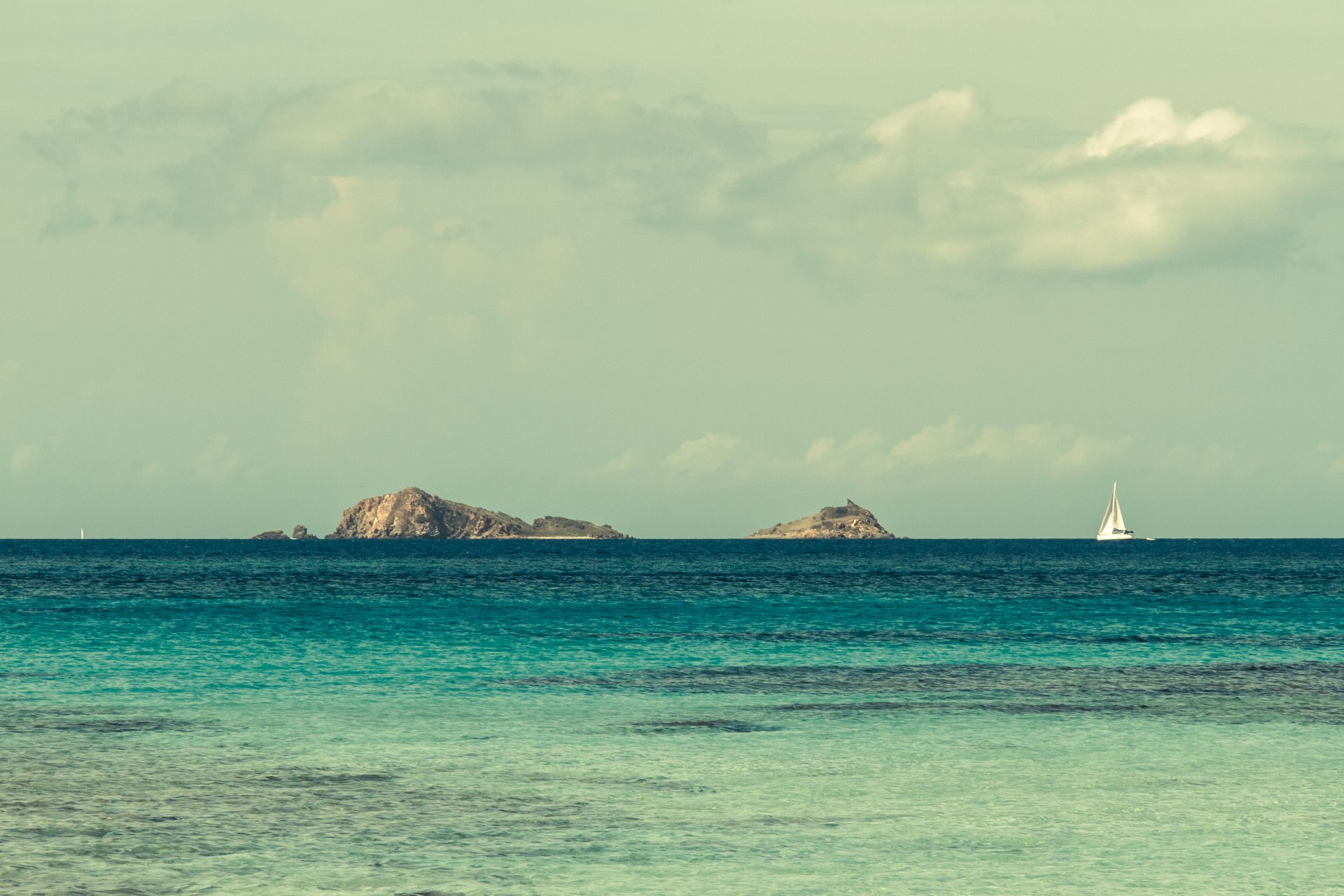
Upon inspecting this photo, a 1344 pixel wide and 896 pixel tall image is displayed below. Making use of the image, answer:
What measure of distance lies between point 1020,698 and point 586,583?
8605cm

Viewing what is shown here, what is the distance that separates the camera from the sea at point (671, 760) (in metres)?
17.3

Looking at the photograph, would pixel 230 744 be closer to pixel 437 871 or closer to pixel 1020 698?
pixel 437 871

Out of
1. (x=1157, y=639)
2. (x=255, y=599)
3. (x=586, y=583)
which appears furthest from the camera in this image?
(x=586, y=583)

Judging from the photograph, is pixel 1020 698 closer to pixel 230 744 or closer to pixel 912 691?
pixel 912 691

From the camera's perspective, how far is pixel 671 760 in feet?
83.2

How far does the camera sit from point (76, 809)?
20.3 metres

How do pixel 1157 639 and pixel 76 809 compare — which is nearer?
pixel 76 809

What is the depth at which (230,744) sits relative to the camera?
27.1m

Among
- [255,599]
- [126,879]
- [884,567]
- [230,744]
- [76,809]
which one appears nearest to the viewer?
[126,879]

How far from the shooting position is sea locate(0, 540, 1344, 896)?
1730cm

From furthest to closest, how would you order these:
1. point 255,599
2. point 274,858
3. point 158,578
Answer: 1. point 158,578
2. point 255,599
3. point 274,858

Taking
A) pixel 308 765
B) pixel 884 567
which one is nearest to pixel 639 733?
pixel 308 765

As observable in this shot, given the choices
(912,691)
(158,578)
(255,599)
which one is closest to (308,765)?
(912,691)

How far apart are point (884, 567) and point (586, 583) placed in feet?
195
